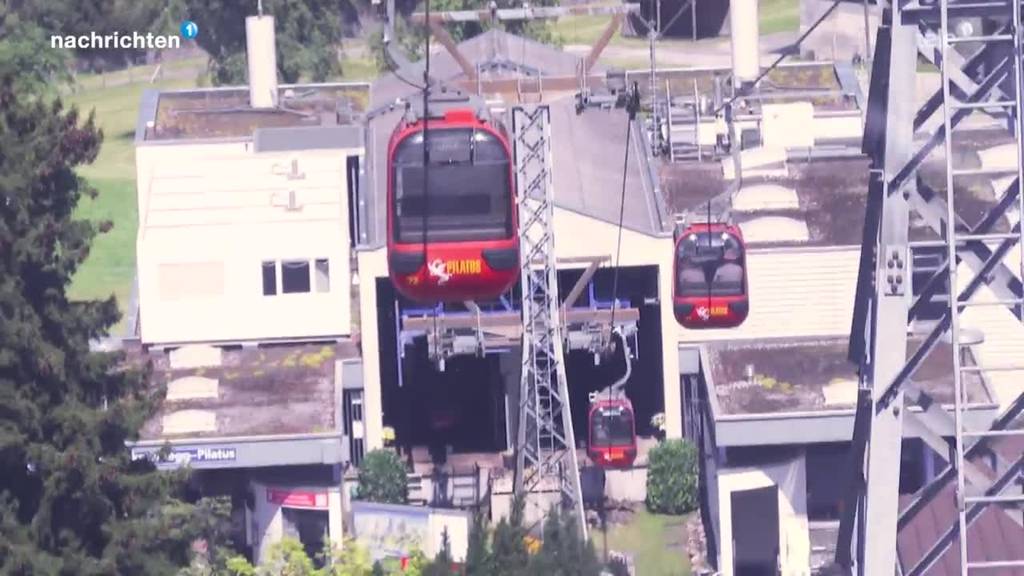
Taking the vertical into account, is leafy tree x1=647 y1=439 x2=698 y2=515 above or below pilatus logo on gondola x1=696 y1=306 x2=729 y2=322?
below

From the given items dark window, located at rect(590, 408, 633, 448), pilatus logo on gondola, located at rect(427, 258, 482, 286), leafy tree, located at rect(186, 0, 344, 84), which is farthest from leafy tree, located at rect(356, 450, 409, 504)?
leafy tree, located at rect(186, 0, 344, 84)

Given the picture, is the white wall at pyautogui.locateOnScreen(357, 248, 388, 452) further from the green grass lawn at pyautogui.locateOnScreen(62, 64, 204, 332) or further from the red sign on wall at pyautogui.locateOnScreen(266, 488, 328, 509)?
the green grass lawn at pyautogui.locateOnScreen(62, 64, 204, 332)

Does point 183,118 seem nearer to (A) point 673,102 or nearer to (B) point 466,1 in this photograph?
(A) point 673,102

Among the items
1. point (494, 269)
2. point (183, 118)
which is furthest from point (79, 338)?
point (183, 118)

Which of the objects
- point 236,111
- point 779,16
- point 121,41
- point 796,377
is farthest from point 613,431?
point 121,41

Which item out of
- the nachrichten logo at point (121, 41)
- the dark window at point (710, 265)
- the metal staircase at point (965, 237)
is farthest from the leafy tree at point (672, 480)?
the nachrichten logo at point (121, 41)
